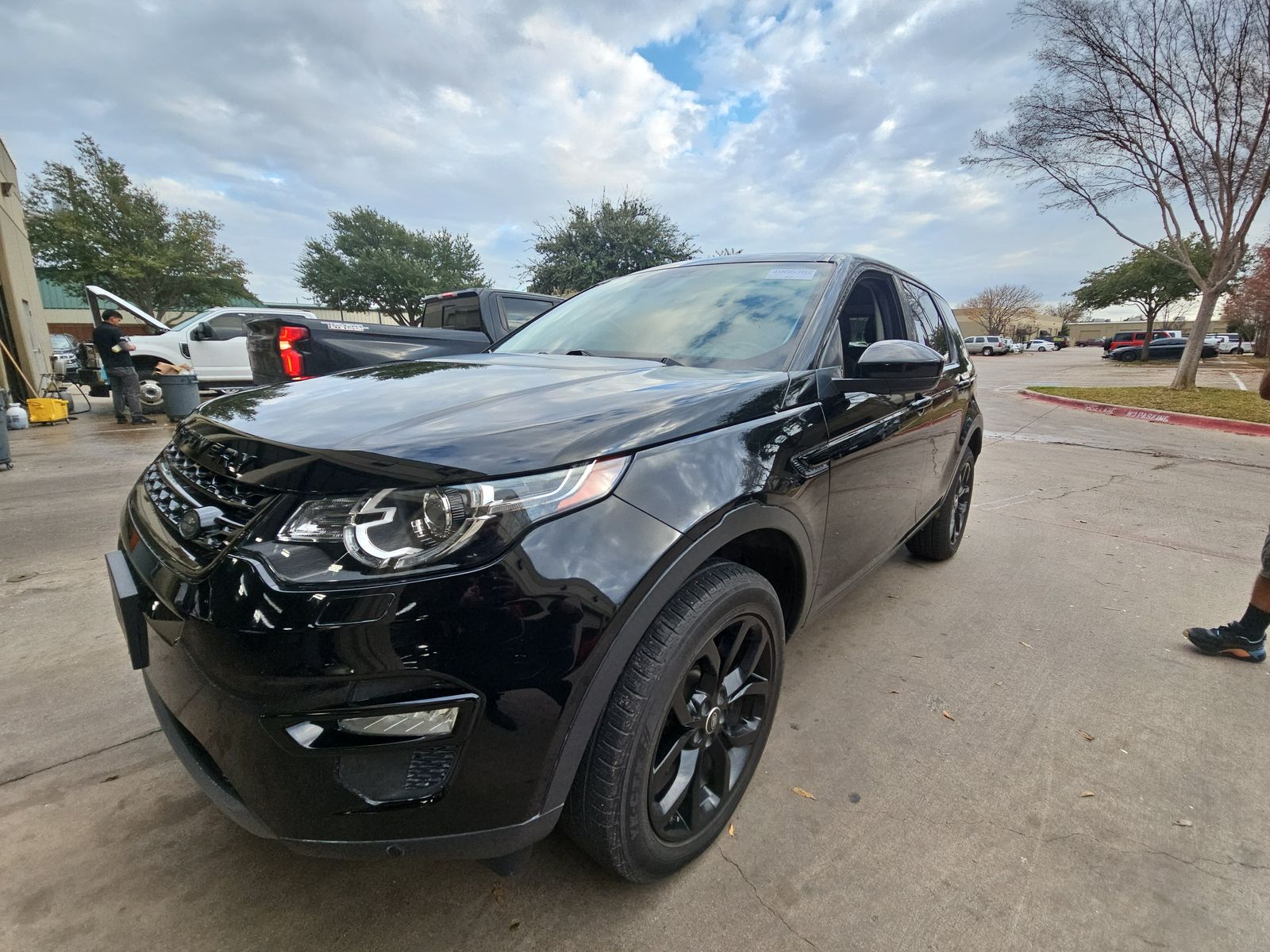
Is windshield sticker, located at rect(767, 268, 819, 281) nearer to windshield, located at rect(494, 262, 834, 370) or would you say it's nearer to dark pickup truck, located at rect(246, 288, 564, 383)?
windshield, located at rect(494, 262, 834, 370)

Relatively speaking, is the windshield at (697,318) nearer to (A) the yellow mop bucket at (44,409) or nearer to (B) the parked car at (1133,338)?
(A) the yellow mop bucket at (44,409)

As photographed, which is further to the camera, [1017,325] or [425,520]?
[1017,325]

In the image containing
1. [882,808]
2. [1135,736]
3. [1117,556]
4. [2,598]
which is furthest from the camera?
[1117,556]

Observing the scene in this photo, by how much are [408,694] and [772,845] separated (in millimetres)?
1225

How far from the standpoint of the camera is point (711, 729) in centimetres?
166

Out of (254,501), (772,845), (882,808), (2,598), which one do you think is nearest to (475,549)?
(254,501)

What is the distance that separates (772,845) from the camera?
5.75 ft

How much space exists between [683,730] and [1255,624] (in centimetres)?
288

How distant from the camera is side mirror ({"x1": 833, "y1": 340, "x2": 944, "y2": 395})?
202cm

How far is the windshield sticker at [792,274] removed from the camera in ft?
8.14

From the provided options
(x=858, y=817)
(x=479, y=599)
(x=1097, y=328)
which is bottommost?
(x=858, y=817)

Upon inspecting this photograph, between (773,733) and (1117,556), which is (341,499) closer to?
(773,733)

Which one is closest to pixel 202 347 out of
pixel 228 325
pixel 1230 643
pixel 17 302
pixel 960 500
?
pixel 228 325

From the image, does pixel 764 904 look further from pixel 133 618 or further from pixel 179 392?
pixel 179 392
